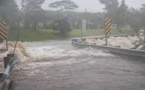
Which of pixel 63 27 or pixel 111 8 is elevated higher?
pixel 111 8

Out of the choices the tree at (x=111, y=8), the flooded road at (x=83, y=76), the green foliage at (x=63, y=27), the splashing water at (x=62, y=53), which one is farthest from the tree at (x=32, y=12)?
the flooded road at (x=83, y=76)

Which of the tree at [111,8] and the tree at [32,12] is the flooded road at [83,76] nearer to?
the tree at [32,12]

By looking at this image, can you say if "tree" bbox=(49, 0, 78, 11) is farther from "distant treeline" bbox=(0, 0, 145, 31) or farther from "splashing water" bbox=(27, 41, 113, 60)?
"splashing water" bbox=(27, 41, 113, 60)

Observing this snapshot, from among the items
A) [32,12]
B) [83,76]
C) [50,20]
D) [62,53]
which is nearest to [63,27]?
[32,12]

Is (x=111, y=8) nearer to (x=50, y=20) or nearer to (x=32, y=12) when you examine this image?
(x=50, y=20)

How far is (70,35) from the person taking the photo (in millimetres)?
52312

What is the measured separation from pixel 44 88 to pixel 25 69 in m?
4.07

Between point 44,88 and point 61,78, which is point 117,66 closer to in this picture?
point 61,78

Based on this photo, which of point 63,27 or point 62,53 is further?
point 63,27

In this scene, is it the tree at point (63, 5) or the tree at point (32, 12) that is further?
the tree at point (63, 5)

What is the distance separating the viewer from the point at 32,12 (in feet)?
181

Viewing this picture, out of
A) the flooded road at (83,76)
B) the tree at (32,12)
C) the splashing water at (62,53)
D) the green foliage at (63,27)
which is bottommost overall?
the splashing water at (62,53)

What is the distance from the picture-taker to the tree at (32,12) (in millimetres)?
54719

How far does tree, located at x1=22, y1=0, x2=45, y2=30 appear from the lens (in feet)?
180
